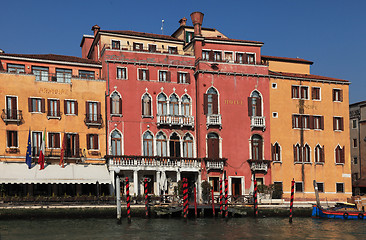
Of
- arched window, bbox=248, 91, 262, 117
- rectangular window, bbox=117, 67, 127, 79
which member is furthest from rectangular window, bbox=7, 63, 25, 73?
arched window, bbox=248, 91, 262, 117

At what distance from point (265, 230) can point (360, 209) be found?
38.3 ft

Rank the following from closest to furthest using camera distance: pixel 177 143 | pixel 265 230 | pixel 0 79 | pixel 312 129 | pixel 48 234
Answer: pixel 48 234 < pixel 265 230 < pixel 0 79 < pixel 177 143 < pixel 312 129

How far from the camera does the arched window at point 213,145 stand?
46750mm

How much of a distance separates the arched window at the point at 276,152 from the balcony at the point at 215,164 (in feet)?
14.8

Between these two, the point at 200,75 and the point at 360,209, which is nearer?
the point at 360,209

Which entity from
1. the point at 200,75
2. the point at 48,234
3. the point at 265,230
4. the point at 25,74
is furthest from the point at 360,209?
the point at 25,74

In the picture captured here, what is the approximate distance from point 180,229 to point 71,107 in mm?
14769

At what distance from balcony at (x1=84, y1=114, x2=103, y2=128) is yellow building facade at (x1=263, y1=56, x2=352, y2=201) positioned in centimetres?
1400

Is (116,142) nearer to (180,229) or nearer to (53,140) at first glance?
(53,140)

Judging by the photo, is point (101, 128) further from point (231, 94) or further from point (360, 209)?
point (360, 209)

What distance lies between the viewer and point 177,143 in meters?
46.6

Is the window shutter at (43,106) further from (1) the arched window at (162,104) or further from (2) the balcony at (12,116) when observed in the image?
(1) the arched window at (162,104)

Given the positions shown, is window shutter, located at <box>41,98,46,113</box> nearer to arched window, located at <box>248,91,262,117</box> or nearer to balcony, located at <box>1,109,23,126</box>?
balcony, located at <box>1,109,23,126</box>

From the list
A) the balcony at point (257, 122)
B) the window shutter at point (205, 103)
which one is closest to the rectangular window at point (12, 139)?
the window shutter at point (205, 103)
